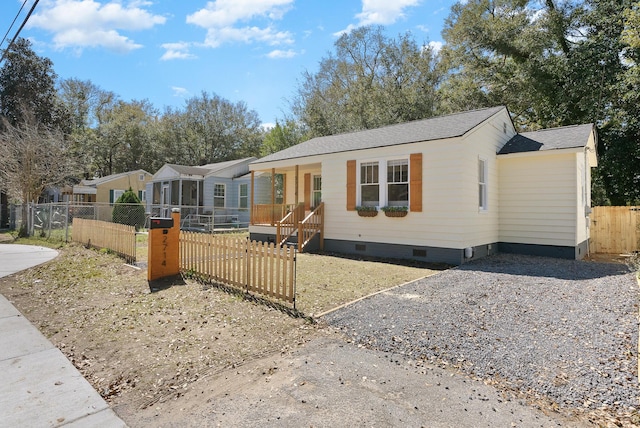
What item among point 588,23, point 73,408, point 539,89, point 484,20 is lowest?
point 73,408

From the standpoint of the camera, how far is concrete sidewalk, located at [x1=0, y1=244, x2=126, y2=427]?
2.89 m

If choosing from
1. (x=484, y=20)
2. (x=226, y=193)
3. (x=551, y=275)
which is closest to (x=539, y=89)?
(x=484, y=20)

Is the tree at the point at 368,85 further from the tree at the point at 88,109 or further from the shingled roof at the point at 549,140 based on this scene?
the tree at the point at 88,109

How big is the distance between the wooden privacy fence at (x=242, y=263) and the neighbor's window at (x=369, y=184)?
5.36 meters

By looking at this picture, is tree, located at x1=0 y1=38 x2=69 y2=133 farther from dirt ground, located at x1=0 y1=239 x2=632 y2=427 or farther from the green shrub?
dirt ground, located at x1=0 y1=239 x2=632 y2=427

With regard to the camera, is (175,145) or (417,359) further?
(175,145)

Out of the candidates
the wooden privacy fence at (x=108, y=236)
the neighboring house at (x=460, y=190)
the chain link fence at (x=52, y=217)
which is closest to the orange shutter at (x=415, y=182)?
the neighboring house at (x=460, y=190)

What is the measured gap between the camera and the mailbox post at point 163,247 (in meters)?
7.31

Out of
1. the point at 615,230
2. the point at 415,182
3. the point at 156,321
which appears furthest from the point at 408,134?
the point at 615,230

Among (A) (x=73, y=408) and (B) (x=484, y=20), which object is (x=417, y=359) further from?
(B) (x=484, y=20)

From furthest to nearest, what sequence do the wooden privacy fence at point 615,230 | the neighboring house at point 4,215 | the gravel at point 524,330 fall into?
the neighboring house at point 4,215, the wooden privacy fence at point 615,230, the gravel at point 524,330

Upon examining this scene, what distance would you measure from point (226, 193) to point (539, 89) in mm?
18962

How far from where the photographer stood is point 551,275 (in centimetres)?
794

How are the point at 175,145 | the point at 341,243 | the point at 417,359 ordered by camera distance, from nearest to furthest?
the point at 417,359, the point at 341,243, the point at 175,145
